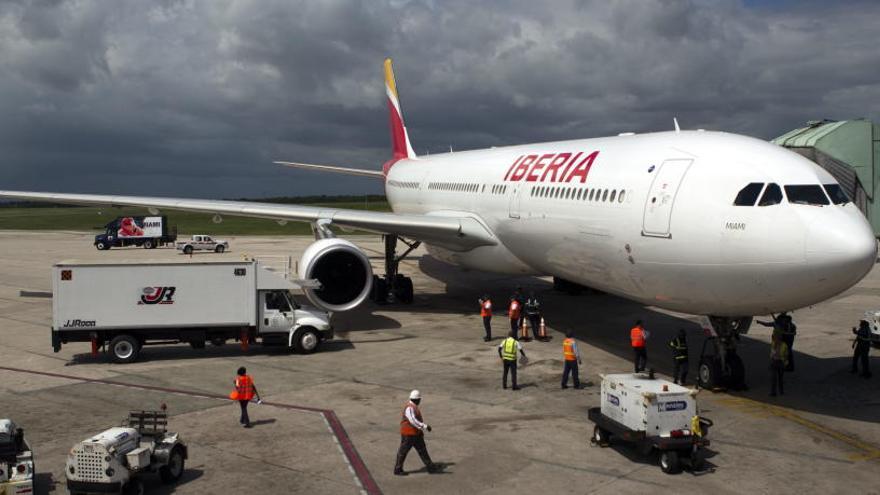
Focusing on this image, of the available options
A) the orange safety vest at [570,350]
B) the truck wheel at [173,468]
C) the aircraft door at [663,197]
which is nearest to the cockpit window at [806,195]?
the aircraft door at [663,197]

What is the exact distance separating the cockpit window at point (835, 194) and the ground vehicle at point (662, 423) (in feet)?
13.4

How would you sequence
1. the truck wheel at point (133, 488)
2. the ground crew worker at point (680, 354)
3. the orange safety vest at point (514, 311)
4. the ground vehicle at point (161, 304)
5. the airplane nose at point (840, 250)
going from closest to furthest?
the truck wheel at point (133, 488) < the airplane nose at point (840, 250) < the ground crew worker at point (680, 354) < the ground vehicle at point (161, 304) < the orange safety vest at point (514, 311)

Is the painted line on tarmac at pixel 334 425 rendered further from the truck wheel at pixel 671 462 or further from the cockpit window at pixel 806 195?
the cockpit window at pixel 806 195

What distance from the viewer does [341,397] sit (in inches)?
568

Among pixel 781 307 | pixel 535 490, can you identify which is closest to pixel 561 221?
pixel 781 307

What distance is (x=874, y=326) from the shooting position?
17422 millimetres

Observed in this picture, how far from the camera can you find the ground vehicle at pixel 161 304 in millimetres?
17297

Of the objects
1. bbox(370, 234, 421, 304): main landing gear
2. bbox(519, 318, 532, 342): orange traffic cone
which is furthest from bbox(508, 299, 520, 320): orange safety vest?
bbox(370, 234, 421, 304): main landing gear

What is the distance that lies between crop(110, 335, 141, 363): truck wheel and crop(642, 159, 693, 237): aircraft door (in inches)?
456

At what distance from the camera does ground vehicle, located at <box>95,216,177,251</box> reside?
2068 inches

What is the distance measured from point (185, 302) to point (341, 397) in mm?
5344

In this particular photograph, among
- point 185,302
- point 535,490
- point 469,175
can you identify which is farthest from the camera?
point 469,175

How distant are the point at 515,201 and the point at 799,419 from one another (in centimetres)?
920

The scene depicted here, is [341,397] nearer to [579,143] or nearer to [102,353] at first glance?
[102,353]
